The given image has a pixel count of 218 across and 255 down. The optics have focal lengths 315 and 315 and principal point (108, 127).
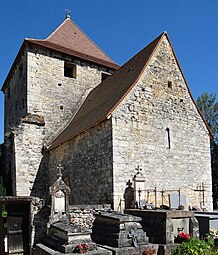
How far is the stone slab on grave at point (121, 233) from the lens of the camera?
8883mm

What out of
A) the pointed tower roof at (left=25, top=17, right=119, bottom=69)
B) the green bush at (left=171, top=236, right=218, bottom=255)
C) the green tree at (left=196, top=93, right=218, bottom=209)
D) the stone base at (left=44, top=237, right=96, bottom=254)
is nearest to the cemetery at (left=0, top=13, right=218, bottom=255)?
the stone base at (left=44, top=237, right=96, bottom=254)

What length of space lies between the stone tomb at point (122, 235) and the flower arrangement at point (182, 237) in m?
0.95

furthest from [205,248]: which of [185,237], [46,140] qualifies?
[46,140]

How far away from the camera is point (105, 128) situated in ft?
40.2

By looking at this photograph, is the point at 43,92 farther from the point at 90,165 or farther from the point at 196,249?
the point at 196,249

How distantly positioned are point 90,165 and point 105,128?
1.84 meters

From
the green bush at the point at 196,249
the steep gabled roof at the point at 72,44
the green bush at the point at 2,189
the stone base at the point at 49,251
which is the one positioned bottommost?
the stone base at the point at 49,251

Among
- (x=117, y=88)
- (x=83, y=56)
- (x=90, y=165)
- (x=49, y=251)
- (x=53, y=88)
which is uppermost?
(x=83, y=56)

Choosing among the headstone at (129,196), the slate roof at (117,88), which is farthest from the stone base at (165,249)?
the slate roof at (117,88)

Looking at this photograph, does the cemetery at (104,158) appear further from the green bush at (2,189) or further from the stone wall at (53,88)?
the green bush at (2,189)

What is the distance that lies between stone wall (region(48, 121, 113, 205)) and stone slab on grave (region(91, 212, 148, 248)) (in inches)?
71.8

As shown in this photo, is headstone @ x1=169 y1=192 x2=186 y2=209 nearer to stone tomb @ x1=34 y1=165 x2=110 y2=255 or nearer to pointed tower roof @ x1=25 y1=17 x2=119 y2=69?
stone tomb @ x1=34 y1=165 x2=110 y2=255

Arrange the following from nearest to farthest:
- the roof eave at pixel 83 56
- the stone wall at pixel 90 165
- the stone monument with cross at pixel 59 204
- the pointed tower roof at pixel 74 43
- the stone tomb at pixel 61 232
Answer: the stone tomb at pixel 61 232, the stone monument with cross at pixel 59 204, the stone wall at pixel 90 165, the roof eave at pixel 83 56, the pointed tower roof at pixel 74 43

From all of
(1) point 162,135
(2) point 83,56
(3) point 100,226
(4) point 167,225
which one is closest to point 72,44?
(2) point 83,56
